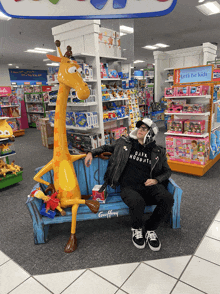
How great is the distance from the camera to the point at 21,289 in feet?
6.03

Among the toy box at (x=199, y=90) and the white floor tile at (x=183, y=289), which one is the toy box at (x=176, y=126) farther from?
the white floor tile at (x=183, y=289)

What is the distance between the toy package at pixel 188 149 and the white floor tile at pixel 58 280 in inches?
111

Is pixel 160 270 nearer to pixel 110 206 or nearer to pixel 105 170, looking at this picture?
pixel 110 206

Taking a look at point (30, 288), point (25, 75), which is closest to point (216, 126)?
point (30, 288)

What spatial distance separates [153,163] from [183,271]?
100 cm

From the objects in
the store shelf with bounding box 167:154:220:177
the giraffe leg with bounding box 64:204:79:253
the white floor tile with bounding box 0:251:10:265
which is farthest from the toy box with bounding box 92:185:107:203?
the store shelf with bounding box 167:154:220:177

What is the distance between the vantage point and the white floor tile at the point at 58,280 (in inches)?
72.0

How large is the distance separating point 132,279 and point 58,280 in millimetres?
636

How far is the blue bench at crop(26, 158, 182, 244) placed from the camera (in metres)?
2.24

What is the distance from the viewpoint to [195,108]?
3799 millimetres

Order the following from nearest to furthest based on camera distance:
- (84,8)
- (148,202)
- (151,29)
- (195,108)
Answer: (84,8) < (148,202) < (195,108) < (151,29)

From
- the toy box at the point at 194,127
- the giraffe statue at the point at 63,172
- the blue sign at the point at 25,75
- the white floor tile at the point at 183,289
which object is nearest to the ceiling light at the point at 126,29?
the toy box at the point at 194,127

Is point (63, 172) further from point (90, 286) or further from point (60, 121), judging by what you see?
point (90, 286)

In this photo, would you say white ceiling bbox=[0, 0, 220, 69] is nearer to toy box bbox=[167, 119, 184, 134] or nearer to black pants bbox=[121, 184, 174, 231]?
toy box bbox=[167, 119, 184, 134]
